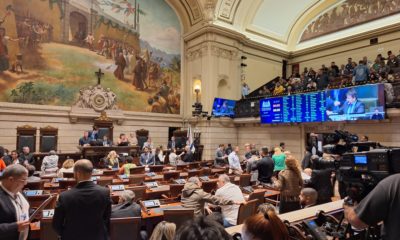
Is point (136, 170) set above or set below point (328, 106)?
below

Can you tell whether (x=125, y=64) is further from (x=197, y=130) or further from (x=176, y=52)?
(x=197, y=130)

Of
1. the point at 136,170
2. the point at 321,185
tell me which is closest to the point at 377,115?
the point at 321,185

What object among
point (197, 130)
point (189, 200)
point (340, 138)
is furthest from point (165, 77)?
point (340, 138)

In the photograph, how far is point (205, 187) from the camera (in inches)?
234

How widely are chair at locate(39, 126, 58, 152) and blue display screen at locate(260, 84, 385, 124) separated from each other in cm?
1015

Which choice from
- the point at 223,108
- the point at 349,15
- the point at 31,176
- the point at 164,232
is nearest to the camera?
the point at 164,232

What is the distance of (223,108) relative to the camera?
15.4m

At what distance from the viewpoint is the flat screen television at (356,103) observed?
9.33 m

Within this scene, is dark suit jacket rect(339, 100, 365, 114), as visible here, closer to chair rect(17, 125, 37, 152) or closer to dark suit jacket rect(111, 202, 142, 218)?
dark suit jacket rect(111, 202, 142, 218)

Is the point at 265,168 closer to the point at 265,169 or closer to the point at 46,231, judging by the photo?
the point at 265,169

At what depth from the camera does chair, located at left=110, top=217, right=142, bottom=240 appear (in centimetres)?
333

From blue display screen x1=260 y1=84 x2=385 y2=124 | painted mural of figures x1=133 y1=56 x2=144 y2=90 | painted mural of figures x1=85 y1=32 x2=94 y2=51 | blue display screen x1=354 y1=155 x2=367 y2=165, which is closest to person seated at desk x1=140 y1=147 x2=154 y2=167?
painted mural of figures x1=133 y1=56 x2=144 y2=90

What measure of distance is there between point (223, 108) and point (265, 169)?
8.57 metres

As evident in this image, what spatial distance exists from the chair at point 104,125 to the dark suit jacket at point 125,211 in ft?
33.5
